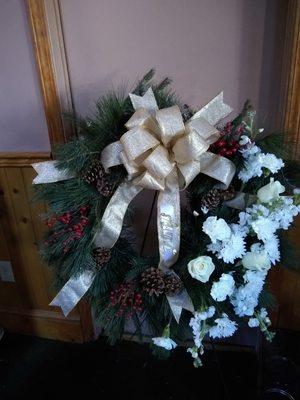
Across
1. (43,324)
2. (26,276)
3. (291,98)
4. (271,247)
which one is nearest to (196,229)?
(271,247)

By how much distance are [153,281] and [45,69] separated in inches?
31.1

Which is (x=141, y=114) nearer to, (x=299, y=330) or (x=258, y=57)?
(x=258, y=57)

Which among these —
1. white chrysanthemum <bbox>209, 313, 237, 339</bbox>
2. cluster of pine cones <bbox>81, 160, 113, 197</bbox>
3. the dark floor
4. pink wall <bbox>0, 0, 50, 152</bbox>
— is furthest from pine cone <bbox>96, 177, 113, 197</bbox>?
the dark floor

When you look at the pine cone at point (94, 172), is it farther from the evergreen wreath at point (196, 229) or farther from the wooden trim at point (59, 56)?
the wooden trim at point (59, 56)

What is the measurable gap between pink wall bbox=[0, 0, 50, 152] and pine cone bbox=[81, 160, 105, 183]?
1.69 feet

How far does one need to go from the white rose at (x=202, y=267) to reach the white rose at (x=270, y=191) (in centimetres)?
19

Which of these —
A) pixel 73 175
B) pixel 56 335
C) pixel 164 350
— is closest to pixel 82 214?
pixel 73 175

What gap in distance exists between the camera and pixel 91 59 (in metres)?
1.09

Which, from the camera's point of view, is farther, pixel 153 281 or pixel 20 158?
pixel 20 158

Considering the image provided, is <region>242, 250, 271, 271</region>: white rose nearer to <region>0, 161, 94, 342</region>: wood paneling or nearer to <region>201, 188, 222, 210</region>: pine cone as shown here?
<region>201, 188, 222, 210</region>: pine cone

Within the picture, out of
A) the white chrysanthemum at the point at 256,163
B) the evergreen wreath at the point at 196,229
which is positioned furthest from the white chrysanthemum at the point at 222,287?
the white chrysanthemum at the point at 256,163

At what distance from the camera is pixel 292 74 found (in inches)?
36.7

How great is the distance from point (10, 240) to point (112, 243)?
790 millimetres

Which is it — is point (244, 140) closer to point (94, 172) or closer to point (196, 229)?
point (196, 229)
